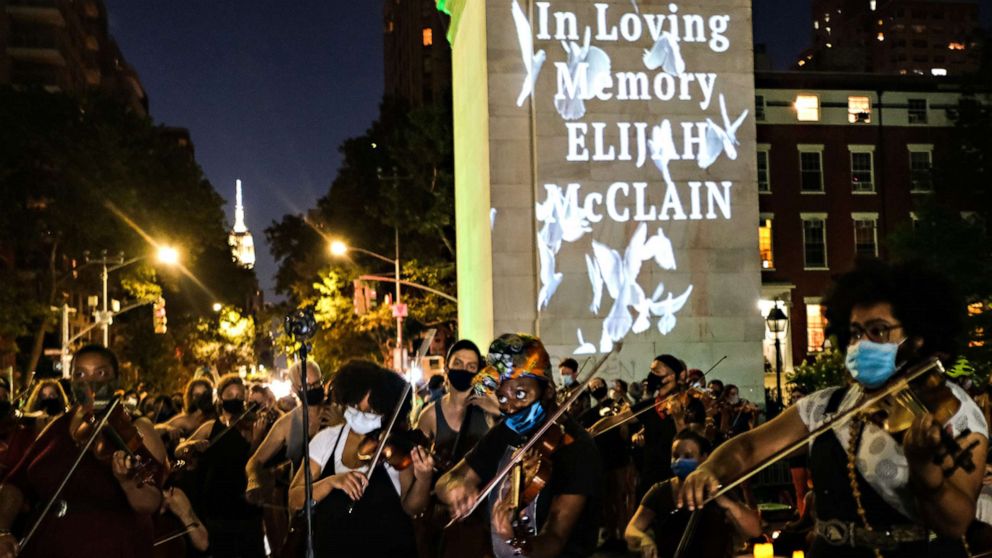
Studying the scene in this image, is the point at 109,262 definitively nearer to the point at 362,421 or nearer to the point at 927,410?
the point at 362,421

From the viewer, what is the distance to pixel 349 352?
5281cm

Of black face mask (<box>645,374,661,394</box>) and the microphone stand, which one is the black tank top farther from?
black face mask (<box>645,374,661,394</box>)

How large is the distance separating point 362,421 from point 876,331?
2927 millimetres

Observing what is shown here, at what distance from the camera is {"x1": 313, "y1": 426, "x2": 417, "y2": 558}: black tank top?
6191mm

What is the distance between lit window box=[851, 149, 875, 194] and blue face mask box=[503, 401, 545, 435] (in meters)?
50.9

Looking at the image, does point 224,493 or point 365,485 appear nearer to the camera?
point 365,485

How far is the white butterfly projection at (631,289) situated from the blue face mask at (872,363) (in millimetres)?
22172

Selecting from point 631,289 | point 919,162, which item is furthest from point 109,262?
point 919,162

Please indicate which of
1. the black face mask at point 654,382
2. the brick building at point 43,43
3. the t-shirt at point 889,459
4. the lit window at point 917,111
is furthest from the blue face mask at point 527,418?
the brick building at point 43,43

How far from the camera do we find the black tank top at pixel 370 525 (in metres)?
6.19

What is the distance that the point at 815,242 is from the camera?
5359cm

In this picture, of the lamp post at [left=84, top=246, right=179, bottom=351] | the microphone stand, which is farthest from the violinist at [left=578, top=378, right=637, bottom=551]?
the lamp post at [left=84, top=246, right=179, bottom=351]

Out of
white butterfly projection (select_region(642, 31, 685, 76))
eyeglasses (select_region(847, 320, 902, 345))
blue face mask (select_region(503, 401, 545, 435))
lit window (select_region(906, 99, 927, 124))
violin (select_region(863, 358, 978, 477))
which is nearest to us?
violin (select_region(863, 358, 978, 477))

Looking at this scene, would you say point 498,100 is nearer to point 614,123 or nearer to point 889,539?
point 614,123
